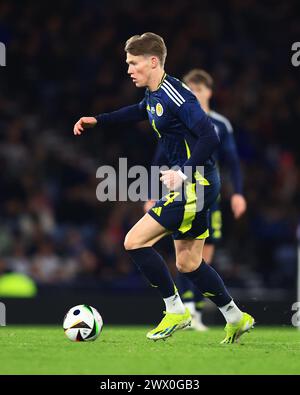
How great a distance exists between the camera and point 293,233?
1325cm

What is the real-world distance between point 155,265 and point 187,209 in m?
0.43

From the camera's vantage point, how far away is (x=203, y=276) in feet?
22.2

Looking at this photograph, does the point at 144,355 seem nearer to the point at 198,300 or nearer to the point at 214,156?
the point at 198,300

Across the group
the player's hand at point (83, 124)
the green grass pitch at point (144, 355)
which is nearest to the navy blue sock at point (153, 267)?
the green grass pitch at point (144, 355)

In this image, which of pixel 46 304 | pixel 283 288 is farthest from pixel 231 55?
pixel 46 304

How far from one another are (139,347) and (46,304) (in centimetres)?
461

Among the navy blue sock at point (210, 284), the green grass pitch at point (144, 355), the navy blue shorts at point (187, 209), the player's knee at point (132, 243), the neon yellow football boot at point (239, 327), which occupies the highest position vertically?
the navy blue shorts at point (187, 209)

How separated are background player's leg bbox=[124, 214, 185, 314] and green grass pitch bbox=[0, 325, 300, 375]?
0.32 meters


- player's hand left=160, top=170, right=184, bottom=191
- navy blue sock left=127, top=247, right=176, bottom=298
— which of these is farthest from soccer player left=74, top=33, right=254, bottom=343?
player's hand left=160, top=170, right=184, bottom=191

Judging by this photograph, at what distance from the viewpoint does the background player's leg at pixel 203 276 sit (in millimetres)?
6770

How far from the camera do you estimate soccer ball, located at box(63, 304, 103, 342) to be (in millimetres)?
6703

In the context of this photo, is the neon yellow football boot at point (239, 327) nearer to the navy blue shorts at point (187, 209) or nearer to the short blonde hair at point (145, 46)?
the navy blue shorts at point (187, 209)

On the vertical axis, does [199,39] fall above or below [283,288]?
above
